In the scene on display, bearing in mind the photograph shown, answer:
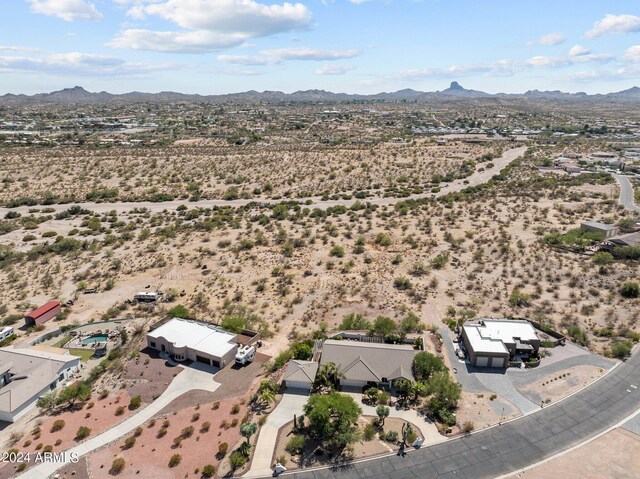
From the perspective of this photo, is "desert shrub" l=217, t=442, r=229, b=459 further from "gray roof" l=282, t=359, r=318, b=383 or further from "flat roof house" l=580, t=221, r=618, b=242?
"flat roof house" l=580, t=221, r=618, b=242

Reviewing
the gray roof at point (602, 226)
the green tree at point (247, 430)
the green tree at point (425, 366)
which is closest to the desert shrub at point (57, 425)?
the green tree at point (247, 430)

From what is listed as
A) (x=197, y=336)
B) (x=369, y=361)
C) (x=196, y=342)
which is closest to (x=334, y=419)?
(x=369, y=361)

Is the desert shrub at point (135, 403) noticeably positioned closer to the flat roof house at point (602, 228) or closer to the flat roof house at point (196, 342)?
the flat roof house at point (196, 342)

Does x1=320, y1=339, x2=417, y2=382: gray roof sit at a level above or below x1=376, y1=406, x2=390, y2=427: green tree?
above

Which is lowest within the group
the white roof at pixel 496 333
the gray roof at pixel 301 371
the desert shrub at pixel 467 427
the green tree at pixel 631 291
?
the desert shrub at pixel 467 427

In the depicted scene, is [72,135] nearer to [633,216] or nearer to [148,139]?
[148,139]

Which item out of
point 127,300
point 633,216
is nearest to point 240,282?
point 127,300

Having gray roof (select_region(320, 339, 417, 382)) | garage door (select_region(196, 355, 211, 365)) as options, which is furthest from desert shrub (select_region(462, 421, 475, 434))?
garage door (select_region(196, 355, 211, 365))
